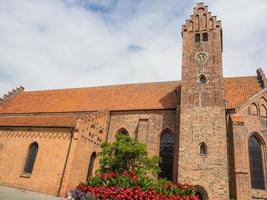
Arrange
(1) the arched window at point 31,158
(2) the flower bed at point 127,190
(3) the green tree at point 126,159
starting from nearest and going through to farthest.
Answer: (2) the flower bed at point 127,190 < (3) the green tree at point 126,159 < (1) the arched window at point 31,158

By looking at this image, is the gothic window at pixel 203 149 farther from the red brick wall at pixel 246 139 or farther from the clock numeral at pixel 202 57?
the clock numeral at pixel 202 57

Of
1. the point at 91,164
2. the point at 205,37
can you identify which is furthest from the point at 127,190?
the point at 205,37

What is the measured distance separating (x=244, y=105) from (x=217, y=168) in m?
5.25

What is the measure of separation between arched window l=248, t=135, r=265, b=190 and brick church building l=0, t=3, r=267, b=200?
0.20 ft

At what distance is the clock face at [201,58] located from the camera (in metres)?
21.5

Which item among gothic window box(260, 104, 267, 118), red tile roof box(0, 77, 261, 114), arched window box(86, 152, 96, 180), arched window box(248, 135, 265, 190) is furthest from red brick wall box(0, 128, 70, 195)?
gothic window box(260, 104, 267, 118)

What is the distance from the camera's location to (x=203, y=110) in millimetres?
19484

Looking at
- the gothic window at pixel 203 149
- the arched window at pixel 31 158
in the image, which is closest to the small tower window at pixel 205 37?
the gothic window at pixel 203 149

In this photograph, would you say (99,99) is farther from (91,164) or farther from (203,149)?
(203,149)

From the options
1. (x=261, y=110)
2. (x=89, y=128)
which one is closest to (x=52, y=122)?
(x=89, y=128)

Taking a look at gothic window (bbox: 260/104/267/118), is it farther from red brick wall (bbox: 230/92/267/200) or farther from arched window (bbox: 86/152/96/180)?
arched window (bbox: 86/152/96/180)

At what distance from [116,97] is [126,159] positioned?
38.7 feet

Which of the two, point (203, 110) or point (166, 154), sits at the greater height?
point (203, 110)

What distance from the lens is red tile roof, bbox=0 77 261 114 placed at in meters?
22.5
